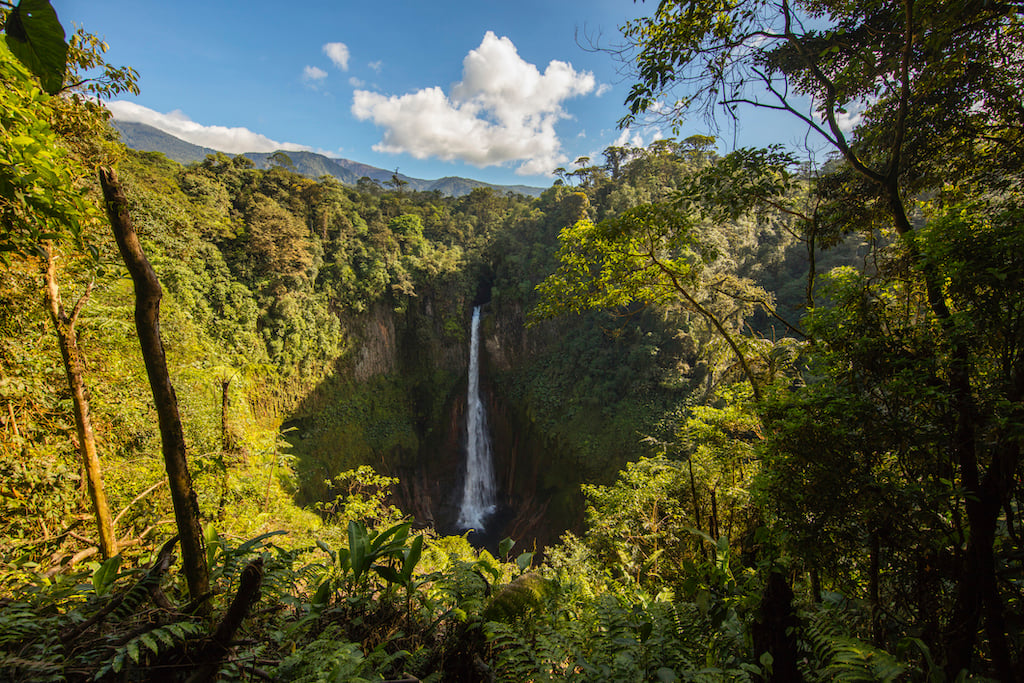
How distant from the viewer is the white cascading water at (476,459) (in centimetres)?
1848

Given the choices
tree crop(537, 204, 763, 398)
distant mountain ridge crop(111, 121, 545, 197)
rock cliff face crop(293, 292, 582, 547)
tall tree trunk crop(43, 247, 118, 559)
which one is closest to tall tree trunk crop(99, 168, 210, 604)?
tall tree trunk crop(43, 247, 118, 559)

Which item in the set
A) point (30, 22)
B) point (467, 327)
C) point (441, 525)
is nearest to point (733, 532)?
point (30, 22)

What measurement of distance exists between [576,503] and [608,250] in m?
12.6

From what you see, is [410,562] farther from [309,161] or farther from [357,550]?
[309,161]

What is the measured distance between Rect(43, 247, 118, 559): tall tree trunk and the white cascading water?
15406mm

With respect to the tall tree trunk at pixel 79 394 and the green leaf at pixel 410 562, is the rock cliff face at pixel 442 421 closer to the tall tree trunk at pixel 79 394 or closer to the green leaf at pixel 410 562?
the tall tree trunk at pixel 79 394

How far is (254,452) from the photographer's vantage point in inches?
285

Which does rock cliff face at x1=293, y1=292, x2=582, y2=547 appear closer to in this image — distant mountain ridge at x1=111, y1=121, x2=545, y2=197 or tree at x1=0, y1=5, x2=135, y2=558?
tree at x1=0, y1=5, x2=135, y2=558

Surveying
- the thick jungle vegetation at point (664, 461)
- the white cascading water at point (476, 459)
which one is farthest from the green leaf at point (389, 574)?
the white cascading water at point (476, 459)

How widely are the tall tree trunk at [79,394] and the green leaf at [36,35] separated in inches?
159

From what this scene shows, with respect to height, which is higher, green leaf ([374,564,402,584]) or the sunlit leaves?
the sunlit leaves

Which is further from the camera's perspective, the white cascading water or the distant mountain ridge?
the distant mountain ridge

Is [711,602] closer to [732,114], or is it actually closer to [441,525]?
[732,114]

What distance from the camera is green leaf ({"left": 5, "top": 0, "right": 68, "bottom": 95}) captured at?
94cm
